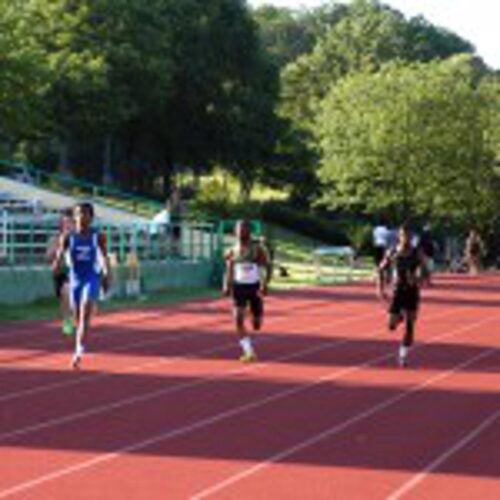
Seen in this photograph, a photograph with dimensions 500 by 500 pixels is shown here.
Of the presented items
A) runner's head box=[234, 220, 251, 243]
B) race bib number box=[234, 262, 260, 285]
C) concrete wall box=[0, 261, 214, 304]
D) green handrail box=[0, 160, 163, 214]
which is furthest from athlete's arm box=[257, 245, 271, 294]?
green handrail box=[0, 160, 163, 214]

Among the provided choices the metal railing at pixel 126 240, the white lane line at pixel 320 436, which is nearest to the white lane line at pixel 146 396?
the white lane line at pixel 320 436

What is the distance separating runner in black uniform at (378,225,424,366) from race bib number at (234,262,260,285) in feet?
5.28

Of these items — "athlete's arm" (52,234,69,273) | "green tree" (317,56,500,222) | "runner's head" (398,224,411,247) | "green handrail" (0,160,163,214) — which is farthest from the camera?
"green tree" (317,56,500,222)

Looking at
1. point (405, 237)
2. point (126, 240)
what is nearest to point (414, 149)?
point (126, 240)

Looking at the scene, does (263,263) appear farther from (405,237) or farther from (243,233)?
(405,237)

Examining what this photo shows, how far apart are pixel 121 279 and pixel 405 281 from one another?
544 inches

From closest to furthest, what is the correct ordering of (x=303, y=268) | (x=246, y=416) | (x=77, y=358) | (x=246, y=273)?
(x=246, y=416)
(x=77, y=358)
(x=246, y=273)
(x=303, y=268)

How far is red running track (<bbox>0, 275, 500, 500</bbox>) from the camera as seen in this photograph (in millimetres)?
9461

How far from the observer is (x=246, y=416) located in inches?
500

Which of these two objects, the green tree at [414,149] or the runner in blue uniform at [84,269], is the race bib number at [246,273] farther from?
the green tree at [414,149]

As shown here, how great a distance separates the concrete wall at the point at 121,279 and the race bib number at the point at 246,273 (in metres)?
10.0

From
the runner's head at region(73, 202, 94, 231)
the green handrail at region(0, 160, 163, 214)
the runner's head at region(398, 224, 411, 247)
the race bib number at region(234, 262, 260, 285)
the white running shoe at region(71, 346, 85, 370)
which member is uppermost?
the green handrail at region(0, 160, 163, 214)

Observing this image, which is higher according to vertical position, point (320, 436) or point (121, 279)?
point (121, 279)

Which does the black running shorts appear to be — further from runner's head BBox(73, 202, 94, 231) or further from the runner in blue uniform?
runner's head BBox(73, 202, 94, 231)
